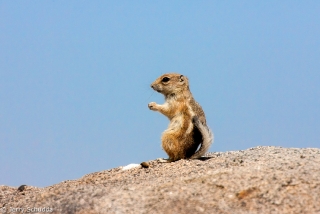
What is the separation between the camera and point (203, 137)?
1073cm

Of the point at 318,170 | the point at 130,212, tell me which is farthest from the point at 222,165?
the point at 130,212

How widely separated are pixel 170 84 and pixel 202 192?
4.01 metres

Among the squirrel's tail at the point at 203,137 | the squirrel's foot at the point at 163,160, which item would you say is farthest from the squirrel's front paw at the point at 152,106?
the squirrel's foot at the point at 163,160

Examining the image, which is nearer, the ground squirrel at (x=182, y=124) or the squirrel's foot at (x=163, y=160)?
the ground squirrel at (x=182, y=124)

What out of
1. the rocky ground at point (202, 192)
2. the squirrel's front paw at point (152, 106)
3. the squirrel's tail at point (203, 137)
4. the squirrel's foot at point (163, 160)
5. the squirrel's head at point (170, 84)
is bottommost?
the rocky ground at point (202, 192)

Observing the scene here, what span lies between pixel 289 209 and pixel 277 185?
1.94 feet

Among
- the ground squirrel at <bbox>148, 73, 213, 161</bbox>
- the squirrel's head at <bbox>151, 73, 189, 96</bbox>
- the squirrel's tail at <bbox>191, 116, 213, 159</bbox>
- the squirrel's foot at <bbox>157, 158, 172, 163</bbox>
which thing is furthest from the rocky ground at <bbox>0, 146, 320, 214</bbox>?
the squirrel's head at <bbox>151, 73, 189, 96</bbox>

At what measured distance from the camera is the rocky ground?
295 inches

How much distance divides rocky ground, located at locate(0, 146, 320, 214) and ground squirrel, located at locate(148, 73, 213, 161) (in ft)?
4.20

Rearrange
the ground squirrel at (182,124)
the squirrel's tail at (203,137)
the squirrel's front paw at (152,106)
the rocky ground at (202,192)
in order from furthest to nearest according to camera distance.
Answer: the squirrel's front paw at (152,106)
the ground squirrel at (182,124)
the squirrel's tail at (203,137)
the rocky ground at (202,192)

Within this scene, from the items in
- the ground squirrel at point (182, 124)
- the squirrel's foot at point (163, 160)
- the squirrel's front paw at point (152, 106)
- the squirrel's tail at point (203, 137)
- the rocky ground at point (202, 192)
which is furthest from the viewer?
the squirrel's front paw at point (152, 106)

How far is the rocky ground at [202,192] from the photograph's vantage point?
7480 mm

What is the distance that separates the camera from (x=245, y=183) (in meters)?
8.01

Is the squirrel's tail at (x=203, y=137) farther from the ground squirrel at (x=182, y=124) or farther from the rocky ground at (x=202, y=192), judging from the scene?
the rocky ground at (x=202, y=192)
